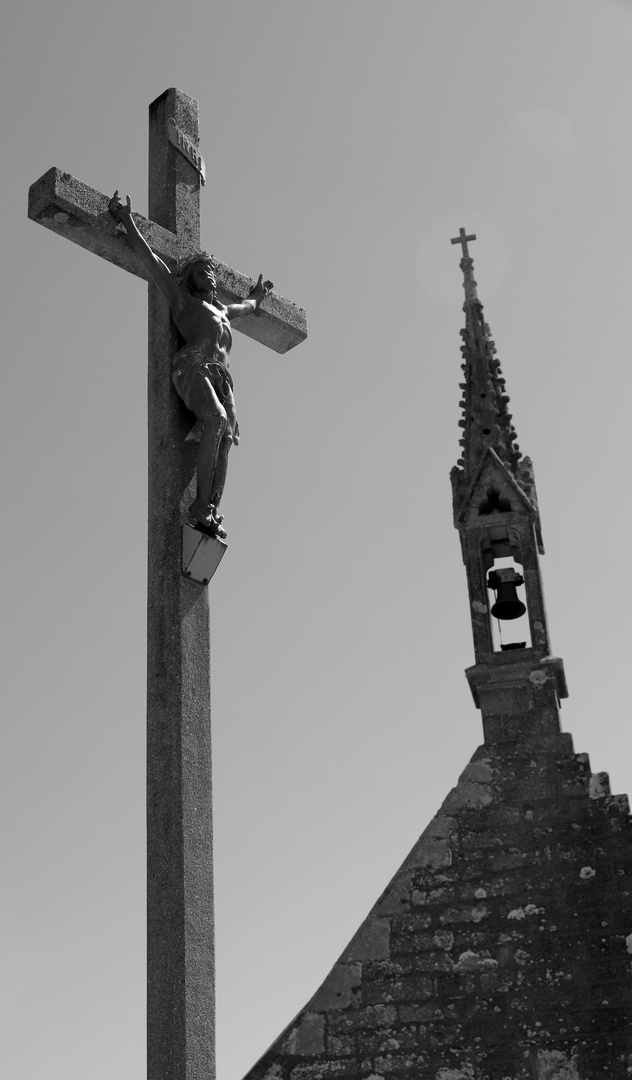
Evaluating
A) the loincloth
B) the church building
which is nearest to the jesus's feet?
the loincloth

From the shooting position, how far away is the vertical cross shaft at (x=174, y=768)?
4730 millimetres

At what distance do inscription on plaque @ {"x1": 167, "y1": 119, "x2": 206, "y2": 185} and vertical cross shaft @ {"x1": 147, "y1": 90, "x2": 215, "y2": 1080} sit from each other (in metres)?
0.32

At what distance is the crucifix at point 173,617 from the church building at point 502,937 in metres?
4.80

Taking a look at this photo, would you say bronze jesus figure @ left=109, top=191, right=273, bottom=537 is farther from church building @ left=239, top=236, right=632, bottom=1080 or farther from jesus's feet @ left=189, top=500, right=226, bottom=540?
church building @ left=239, top=236, right=632, bottom=1080

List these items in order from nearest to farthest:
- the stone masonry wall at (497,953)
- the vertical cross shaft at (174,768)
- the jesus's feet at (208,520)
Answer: the vertical cross shaft at (174,768)
the jesus's feet at (208,520)
the stone masonry wall at (497,953)

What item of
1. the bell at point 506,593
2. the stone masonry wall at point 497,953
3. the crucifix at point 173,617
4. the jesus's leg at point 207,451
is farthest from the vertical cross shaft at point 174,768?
the bell at point 506,593

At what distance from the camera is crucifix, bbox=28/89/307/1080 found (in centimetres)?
476

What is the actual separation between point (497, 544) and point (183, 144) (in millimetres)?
6305

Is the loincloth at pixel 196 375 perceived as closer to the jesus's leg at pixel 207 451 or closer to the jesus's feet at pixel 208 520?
the jesus's leg at pixel 207 451

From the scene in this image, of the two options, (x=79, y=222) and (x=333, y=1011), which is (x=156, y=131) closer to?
(x=79, y=222)

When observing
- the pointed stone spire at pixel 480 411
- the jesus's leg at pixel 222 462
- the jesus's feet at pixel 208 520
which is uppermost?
the pointed stone spire at pixel 480 411

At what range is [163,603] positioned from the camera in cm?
533

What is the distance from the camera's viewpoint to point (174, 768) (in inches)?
198

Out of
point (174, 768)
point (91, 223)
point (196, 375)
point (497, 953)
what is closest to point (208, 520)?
point (196, 375)
